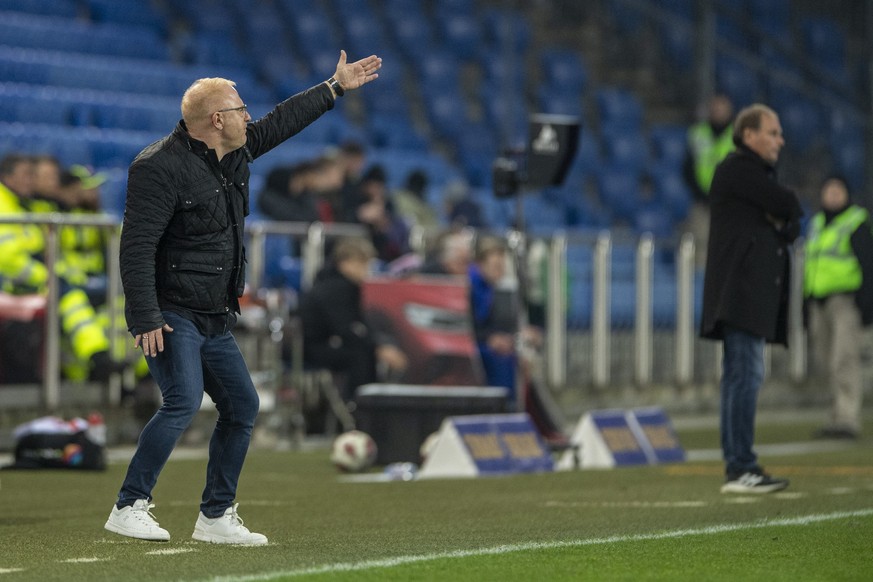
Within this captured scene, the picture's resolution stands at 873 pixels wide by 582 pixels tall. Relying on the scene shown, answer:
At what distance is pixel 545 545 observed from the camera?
24.9 ft

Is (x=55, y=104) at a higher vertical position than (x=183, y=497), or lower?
higher

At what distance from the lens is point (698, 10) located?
73.2 ft

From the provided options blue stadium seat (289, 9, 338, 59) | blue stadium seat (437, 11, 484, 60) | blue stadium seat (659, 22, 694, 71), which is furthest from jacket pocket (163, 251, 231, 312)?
blue stadium seat (659, 22, 694, 71)

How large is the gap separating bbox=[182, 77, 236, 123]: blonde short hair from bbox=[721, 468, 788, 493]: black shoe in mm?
4066

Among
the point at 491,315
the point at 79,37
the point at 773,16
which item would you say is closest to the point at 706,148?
the point at 491,315

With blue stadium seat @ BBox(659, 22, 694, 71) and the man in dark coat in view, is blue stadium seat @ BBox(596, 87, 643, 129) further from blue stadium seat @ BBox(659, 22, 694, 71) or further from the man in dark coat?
the man in dark coat

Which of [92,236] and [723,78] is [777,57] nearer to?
[723,78]

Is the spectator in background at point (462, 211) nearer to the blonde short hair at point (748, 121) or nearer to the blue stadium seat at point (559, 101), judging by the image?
the blue stadium seat at point (559, 101)

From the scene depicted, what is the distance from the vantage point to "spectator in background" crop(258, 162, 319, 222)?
17.0m

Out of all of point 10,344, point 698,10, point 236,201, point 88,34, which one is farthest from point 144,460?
point 698,10

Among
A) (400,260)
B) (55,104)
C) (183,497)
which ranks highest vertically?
(55,104)

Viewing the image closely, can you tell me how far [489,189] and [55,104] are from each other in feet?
23.0

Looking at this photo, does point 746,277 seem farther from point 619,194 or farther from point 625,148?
point 625,148

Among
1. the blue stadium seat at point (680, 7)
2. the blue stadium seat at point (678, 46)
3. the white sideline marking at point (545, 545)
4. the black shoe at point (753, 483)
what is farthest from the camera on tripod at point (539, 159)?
the blue stadium seat at point (678, 46)
